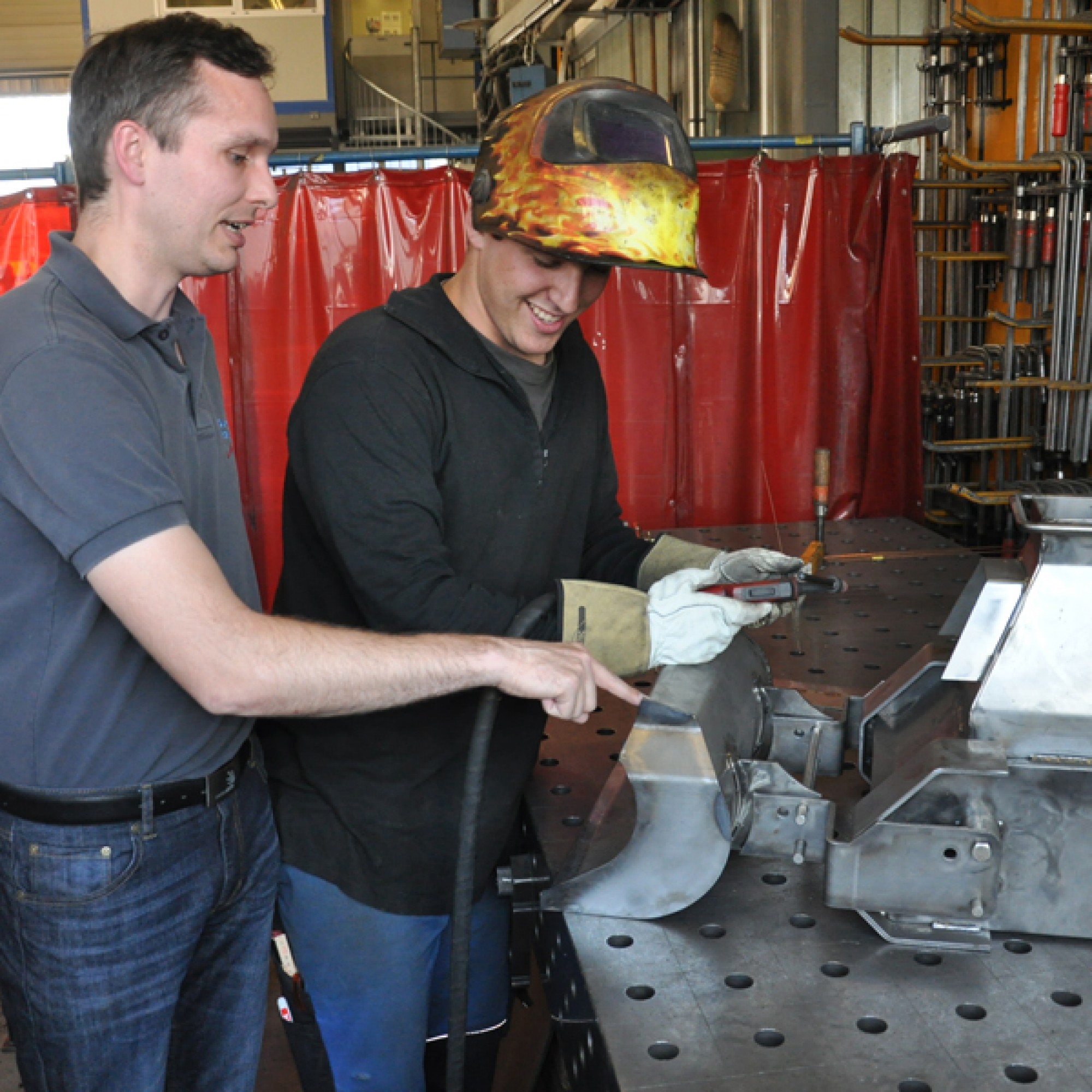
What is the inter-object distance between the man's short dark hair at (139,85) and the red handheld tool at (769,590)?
0.78 m

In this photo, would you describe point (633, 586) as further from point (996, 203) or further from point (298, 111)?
point (298, 111)

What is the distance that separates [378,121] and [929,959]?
12.3 metres

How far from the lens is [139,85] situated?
1205 millimetres

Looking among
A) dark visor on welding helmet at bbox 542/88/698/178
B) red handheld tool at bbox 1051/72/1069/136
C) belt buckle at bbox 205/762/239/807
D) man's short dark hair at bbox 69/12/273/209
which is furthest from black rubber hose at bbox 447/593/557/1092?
red handheld tool at bbox 1051/72/1069/136

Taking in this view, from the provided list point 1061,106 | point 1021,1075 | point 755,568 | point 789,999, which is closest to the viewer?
point 1021,1075

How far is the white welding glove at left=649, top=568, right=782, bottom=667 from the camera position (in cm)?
134

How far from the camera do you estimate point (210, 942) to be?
1405mm

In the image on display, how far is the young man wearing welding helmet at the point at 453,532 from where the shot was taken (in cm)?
128

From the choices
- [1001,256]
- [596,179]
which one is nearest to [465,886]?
[596,179]

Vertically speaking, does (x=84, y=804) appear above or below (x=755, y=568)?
below

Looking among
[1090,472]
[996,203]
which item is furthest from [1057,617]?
[996,203]

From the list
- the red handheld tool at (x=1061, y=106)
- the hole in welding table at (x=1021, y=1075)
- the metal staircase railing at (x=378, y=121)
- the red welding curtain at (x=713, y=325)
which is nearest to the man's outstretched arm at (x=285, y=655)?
the hole in welding table at (x=1021, y=1075)

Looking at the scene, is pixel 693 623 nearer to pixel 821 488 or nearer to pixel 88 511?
pixel 88 511

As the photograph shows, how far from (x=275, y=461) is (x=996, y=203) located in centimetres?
292
